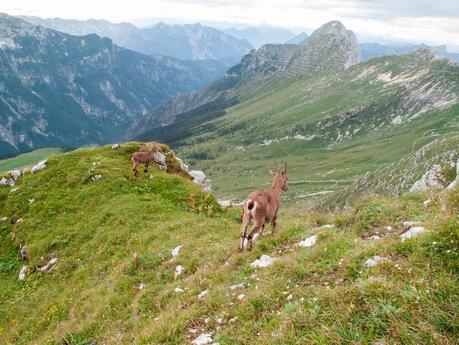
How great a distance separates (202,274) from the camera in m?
14.5

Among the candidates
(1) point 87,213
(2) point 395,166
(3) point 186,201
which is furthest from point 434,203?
(2) point 395,166

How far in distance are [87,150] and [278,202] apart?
27863mm

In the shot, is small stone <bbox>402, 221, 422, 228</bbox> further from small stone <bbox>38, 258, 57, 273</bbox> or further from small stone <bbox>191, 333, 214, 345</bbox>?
small stone <bbox>38, 258, 57, 273</bbox>

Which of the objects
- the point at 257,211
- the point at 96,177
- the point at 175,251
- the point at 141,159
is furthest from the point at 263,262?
the point at 96,177

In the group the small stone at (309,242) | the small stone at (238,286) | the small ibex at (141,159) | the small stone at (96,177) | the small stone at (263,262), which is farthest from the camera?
the small ibex at (141,159)

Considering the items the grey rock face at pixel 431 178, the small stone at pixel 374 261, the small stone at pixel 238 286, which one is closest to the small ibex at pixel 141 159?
the small stone at pixel 238 286

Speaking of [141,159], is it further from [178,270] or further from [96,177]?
[178,270]

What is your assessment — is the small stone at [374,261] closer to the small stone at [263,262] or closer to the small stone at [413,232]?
the small stone at [413,232]

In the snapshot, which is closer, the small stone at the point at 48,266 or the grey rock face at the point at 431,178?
the small stone at the point at 48,266

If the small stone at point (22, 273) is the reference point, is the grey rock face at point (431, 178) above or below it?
below

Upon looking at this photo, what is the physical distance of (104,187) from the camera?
32.1m

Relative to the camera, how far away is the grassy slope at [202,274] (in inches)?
326

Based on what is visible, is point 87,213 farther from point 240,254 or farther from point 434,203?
point 434,203

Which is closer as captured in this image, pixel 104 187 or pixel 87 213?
pixel 87 213
